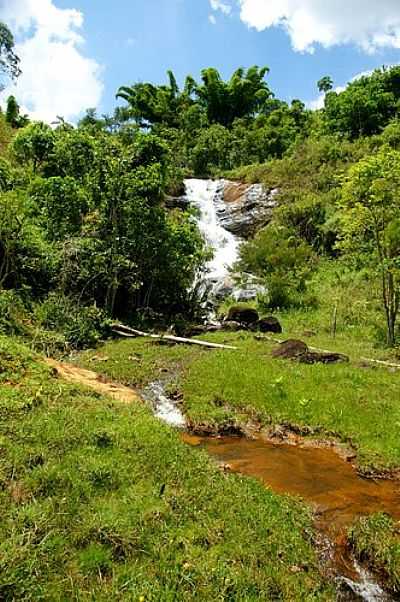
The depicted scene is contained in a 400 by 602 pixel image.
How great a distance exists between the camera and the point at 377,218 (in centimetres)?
2223

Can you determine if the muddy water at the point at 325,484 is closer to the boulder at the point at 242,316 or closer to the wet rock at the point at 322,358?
the wet rock at the point at 322,358

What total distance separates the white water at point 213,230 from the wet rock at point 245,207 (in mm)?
707

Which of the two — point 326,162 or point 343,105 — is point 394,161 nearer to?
point 326,162

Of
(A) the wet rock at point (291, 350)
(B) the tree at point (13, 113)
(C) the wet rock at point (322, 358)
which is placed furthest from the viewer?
(B) the tree at point (13, 113)

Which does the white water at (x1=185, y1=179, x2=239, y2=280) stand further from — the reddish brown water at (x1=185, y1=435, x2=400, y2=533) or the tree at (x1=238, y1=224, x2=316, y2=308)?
the reddish brown water at (x1=185, y1=435, x2=400, y2=533)

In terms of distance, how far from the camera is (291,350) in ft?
57.9

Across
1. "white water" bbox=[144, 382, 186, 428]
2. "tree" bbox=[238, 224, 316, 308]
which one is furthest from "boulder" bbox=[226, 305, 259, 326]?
"white water" bbox=[144, 382, 186, 428]

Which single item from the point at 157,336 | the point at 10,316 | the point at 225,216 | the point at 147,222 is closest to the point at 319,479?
the point at 10,316

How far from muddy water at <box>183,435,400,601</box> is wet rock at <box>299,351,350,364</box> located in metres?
5.22

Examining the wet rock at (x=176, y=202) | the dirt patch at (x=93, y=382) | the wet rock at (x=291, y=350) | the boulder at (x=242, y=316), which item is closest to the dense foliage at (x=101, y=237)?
the boulder at (x=242, y=316)

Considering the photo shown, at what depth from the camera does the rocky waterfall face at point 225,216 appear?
37.1 meters

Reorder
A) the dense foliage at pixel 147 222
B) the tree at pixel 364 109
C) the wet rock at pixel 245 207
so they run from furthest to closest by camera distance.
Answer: the tree at pixel 364 109 < the wet rock at pixel 245 207 < the dense foliage at pixel 147 222

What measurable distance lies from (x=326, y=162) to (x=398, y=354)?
3308cm

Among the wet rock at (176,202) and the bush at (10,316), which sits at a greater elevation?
the wet rock at (176,202)
